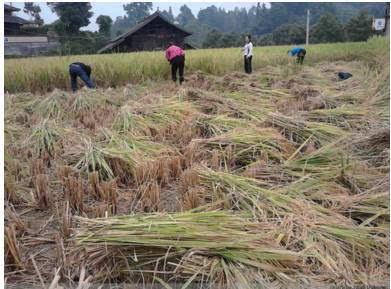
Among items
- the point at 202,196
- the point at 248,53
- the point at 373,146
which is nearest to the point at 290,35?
the point at 248,53

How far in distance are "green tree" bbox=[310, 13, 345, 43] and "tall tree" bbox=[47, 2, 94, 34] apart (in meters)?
19.7

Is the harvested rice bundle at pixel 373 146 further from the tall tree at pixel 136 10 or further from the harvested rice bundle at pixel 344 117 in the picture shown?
the tall tree at pixel 136 10

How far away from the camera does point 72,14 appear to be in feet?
72.8

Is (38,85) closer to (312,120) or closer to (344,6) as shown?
(312,120)

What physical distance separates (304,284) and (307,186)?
1.01 meters

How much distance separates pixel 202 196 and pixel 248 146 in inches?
41.2

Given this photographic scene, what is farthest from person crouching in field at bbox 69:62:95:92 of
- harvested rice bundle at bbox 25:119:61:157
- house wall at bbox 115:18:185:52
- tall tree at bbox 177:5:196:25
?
tall tree at bbox 177:5:196:25

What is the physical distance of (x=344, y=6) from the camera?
5288 centimetres

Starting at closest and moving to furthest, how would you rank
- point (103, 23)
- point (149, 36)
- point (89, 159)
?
point (89, 159)
point (149, 36)
point (103, 23)

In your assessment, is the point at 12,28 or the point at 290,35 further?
the point at 290,35

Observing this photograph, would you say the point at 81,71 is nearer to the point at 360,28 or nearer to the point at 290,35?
the point at 290,35

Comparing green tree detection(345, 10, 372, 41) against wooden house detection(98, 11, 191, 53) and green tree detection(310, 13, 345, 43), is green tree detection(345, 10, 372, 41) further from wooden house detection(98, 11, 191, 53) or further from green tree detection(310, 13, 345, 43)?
wooden house detection(98, 11, 191, 53)

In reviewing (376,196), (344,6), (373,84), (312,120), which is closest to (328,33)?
(344,6)

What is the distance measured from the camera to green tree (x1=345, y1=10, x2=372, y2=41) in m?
29.8
